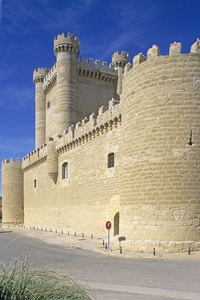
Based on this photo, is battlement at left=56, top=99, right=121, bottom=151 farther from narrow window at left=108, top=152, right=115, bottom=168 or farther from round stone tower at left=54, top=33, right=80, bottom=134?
round stone tower at left=54, top=33, right=80, bottom=134

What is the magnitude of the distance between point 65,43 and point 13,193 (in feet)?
64.0

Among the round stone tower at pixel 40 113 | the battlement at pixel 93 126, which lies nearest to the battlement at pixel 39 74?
the round stone tower at pixel 40 113

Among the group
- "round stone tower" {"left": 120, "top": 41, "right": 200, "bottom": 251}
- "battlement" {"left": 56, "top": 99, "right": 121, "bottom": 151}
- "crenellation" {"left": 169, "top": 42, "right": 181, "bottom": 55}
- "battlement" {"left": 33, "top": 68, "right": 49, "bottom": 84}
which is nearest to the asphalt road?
"round stone tower" {"left": 120, "top": 41, "right": 200, "bottom": 251}

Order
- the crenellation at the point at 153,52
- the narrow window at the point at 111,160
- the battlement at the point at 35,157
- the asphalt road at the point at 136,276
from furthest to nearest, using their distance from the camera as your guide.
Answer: the battlement at the point at 35,157
the narrow window at the point at 111,160
the crenellation at the point at 153,52
the asphalt road at the point at 136,276

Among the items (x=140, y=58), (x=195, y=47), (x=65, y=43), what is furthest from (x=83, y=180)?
(x=65, y=43)

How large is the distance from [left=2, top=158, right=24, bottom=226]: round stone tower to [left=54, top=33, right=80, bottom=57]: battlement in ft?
53.6

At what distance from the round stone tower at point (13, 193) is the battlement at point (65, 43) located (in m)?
16.3

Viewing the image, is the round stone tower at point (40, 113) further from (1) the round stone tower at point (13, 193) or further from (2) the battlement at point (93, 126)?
(2) the battlement at point (93, 126)

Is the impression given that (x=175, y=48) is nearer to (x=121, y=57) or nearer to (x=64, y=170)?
(x=64, y=170)

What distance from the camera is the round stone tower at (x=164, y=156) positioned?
36.7 ft

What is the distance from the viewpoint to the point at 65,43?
2831cm

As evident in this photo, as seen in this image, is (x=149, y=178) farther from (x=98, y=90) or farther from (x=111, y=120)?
(x=98, y=90)

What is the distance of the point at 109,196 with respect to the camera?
17.2m

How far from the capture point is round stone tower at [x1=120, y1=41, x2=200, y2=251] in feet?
36.7
